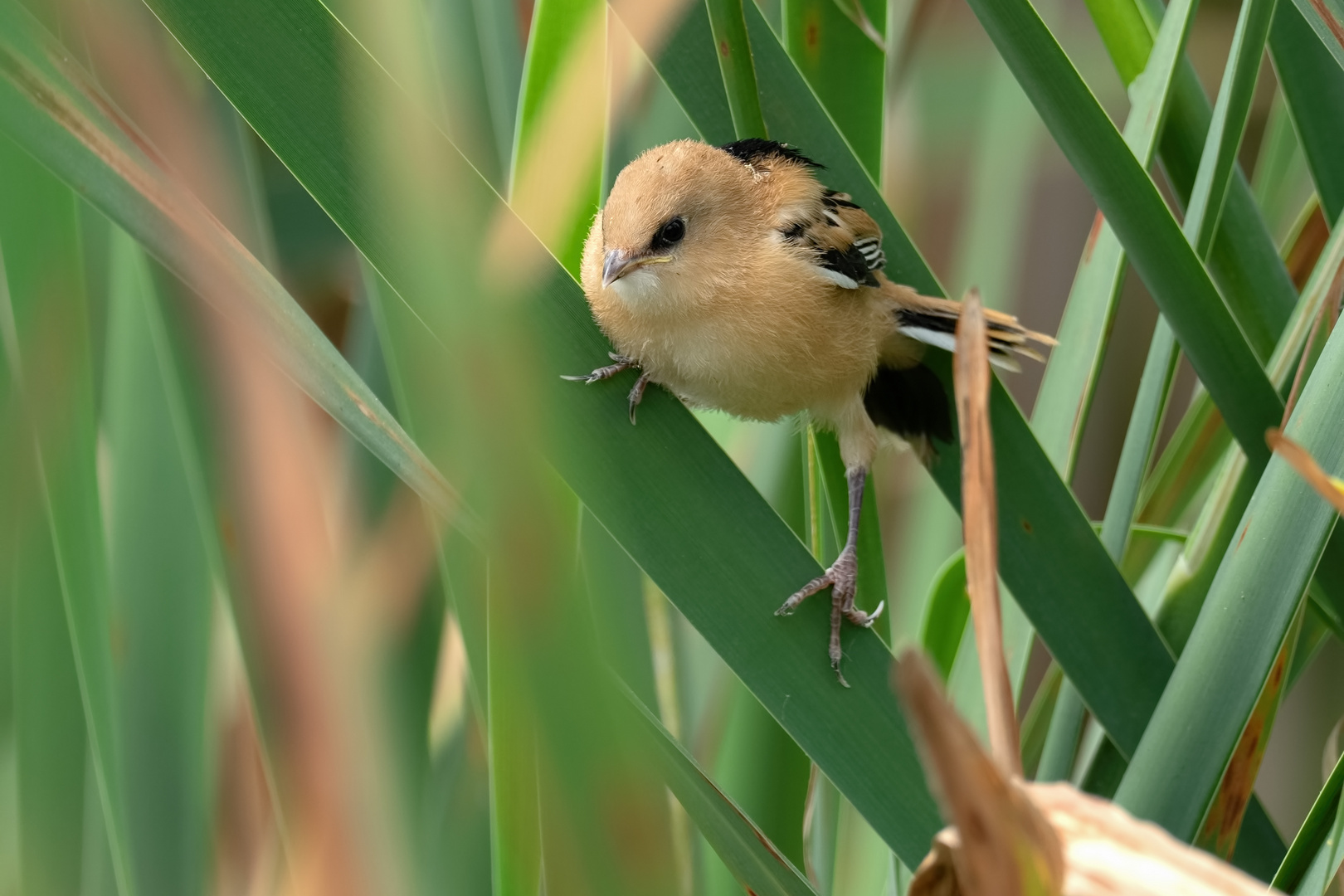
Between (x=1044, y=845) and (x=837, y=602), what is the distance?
44 cm

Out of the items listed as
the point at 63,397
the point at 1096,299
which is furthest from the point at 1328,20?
the point at 63,397

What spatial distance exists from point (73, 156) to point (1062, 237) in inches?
Answer: 89.4

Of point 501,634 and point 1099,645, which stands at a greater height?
point 501,634

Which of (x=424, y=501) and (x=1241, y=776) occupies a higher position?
(x=424, y=501)

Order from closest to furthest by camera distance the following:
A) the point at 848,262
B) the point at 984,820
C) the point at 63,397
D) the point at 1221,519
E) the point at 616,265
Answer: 1. the point at 984,820
2. the point at 63,397
3. the point at 1221,519
4. the point at 616,265
5. the point at 848,262

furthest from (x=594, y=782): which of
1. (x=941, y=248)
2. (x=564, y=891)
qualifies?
(x=941, y=248)

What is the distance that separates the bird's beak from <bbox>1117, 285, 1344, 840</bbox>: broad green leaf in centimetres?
56

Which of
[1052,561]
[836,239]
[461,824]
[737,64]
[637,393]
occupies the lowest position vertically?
[461,824]

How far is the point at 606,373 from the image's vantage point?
2.45 ft

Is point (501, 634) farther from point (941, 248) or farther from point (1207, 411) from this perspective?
point (941, 248)

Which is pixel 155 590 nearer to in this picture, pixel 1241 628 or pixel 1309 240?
pixel 1241 628

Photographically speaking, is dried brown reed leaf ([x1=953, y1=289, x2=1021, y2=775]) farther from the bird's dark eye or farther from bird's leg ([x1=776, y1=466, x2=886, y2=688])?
the bird's dark eye

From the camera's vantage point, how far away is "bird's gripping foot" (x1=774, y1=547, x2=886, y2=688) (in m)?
0.72

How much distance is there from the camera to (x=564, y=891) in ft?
1.21
